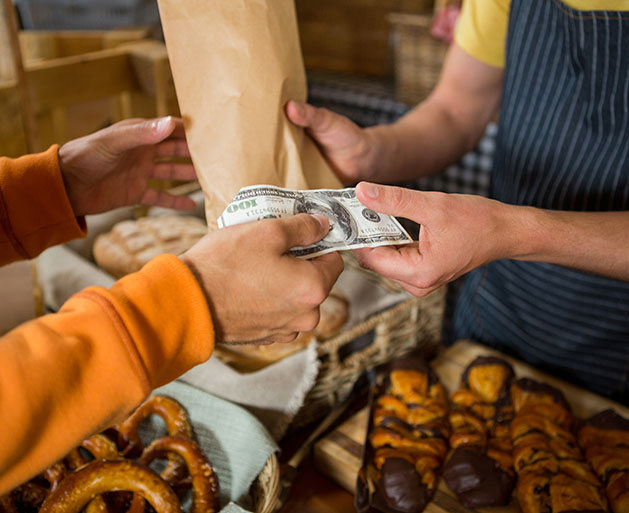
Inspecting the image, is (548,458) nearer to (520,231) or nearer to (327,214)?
(520,231)

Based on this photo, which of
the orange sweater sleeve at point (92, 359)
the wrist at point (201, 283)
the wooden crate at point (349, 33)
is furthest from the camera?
the wooden crate at point (349, 33)

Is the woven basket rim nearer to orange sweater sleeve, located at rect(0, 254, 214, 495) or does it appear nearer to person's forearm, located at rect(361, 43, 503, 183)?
orange sweater sleeve, located at rect(0, 254, 214, 495)

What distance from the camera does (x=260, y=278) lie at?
58 centimetres

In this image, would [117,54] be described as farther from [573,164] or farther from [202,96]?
[573,164]

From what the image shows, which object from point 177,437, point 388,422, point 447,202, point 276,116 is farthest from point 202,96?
point 388,422

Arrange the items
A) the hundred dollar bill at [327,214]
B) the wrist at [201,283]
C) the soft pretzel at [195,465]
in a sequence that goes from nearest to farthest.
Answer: the wrist at [201,283], the hundred dollar bill at [327,214], the soft pretzel at [195,465]

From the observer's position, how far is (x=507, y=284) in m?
1.17

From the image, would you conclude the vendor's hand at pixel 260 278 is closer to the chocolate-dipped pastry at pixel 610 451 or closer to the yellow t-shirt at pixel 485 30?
the chocolate-dipped pastry at pixel 610 451

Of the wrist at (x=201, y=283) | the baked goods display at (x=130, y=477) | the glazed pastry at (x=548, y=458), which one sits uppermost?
the wrist at (x=201, y=283)

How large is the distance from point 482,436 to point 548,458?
0.37 feet

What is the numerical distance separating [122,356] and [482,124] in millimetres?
1041

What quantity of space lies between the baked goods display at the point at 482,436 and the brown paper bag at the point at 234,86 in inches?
19.5

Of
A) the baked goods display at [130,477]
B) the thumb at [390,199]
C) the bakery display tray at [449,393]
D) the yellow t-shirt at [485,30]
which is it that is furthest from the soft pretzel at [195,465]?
the yellow t-shirt at [485,30]

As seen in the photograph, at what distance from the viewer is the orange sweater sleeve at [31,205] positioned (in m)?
0.77
